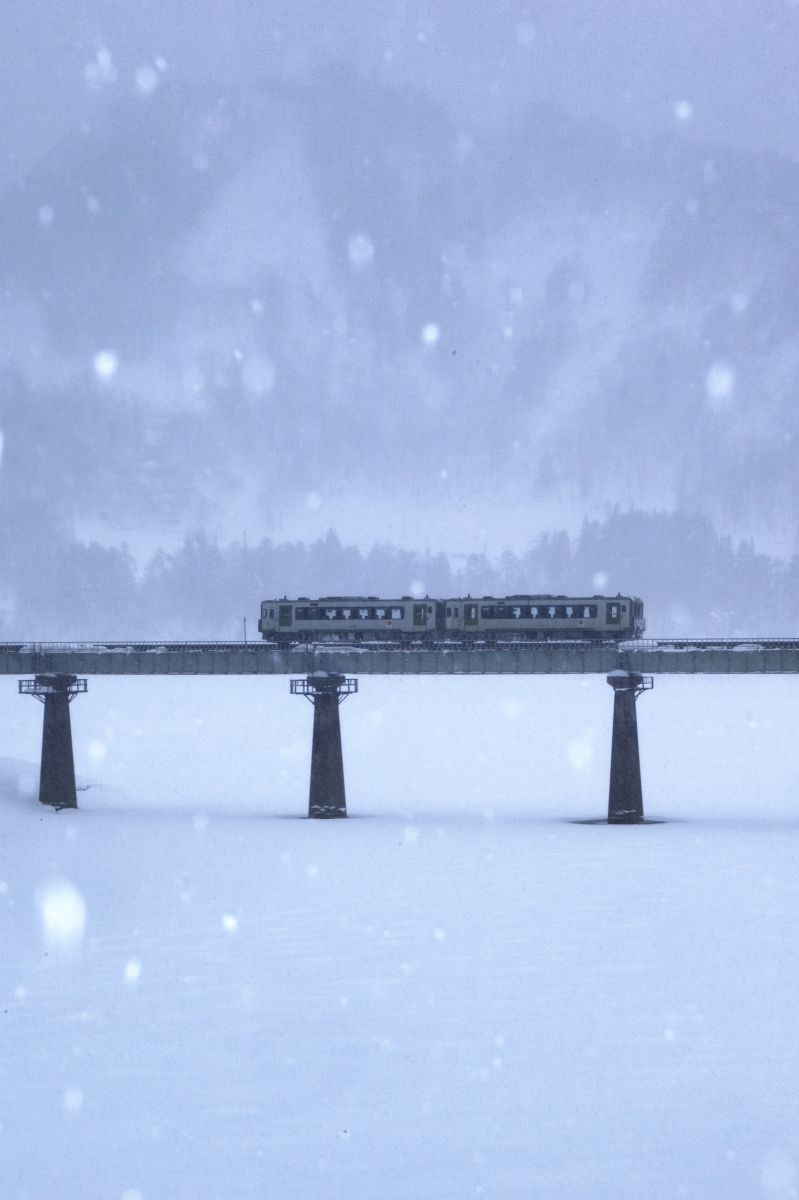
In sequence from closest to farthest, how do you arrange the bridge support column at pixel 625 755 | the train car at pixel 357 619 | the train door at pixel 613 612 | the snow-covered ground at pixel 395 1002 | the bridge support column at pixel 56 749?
the snow-covered ground at pixel 395 1002
the bridge support column at pixel 625 755
the bridge support column at pixel 56 749
the train door at pixel 613 612
the train car at pixel 357 619

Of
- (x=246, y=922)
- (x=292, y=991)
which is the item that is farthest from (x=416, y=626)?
(x=292, y=991)

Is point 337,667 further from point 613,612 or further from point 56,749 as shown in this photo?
point 613,612

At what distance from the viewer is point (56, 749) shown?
45.9 m

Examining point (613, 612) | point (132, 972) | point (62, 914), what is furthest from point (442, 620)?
point (132, 972)

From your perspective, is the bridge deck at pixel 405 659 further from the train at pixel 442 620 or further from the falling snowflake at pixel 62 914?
the falling snowflake at pixel 62 914

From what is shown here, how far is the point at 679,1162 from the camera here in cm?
1587

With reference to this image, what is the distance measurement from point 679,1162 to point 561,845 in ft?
82.7

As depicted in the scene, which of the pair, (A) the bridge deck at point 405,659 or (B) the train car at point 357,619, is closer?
(A) the bridge deck at point 405,659

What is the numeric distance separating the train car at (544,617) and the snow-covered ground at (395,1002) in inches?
335

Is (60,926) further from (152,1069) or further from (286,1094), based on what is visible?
(286,1094)

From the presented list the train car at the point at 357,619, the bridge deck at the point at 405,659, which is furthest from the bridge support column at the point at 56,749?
the train car at the point at 357,619

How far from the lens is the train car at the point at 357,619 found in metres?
58.0

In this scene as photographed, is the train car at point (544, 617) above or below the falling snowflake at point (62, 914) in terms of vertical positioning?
above

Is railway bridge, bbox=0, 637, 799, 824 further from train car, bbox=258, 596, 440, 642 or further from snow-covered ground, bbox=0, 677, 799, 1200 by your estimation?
train car, bbox=258, 596, 440, 642
